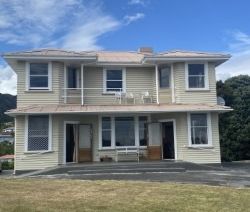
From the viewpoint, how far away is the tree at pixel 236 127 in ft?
97.2

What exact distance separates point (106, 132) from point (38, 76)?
209 inches

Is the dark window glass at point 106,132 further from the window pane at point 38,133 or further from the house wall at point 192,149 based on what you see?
the house wall at point 192,149

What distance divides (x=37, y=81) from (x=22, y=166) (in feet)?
16.4

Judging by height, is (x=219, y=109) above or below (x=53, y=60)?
below

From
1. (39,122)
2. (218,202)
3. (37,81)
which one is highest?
(37,81)

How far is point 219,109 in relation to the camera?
21.8m

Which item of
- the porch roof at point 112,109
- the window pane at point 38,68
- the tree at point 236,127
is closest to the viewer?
the porch roof at point 112,109

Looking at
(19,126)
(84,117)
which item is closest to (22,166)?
(19,126)

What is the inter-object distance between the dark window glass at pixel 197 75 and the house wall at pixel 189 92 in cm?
39

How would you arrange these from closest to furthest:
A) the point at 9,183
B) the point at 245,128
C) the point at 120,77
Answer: the point at 9,183, the point at 120,77, the point at 245,128

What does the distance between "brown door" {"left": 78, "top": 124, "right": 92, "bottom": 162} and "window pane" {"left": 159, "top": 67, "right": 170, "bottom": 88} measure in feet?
18.0

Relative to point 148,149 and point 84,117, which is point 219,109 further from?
point 84,117


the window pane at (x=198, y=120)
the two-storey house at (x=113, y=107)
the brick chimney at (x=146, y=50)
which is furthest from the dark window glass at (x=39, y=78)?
the brick chimney at (x=146, y=50)

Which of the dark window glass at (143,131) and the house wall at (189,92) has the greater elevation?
the house wall at (189,92)
